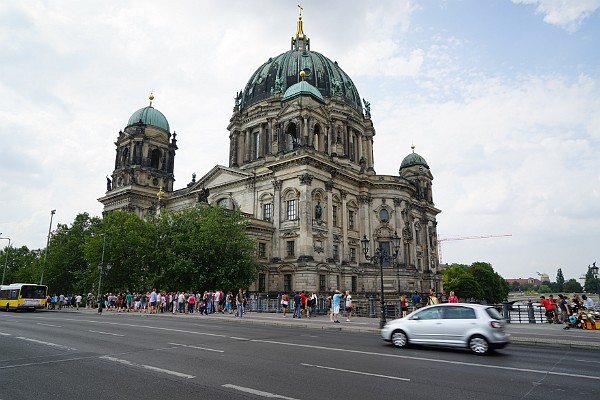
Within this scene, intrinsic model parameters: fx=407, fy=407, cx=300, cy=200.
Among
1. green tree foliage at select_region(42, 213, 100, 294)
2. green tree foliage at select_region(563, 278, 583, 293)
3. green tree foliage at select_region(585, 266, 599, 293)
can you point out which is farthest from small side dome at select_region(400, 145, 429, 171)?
green tree foliage at select_region(563, 278, 583, 293)

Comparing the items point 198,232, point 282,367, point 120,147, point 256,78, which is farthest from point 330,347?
point 120,147

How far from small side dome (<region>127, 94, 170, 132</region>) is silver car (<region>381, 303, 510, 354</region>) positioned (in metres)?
58.2

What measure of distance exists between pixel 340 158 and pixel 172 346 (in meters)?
42.7

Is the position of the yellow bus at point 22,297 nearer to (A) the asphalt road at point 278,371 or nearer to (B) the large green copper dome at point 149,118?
(A) the asphalt road at point 278,371

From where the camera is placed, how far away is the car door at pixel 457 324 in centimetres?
1217

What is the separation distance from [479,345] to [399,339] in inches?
96.0

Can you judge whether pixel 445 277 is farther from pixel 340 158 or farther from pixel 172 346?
pixel 172 346

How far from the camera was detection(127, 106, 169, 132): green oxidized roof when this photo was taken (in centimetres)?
6294

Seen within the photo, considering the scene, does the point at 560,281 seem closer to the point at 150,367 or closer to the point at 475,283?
the point at 475,283

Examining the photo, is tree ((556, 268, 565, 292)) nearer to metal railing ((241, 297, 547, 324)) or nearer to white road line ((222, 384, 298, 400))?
metal railing ((241, 297, 547, 324))

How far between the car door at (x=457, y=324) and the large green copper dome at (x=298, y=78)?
46518 millimetres

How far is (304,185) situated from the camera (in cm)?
4144

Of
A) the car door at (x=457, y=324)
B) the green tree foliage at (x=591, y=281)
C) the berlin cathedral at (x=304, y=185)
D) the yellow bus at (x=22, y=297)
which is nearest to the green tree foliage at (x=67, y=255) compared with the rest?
the berlin cathedral at (x=304, y=185)

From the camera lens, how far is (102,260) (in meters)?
37.9
